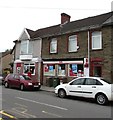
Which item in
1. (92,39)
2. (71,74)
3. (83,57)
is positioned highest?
(92,39)

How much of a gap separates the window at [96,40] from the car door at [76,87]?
23.5 feet

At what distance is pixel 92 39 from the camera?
2072 centimetres

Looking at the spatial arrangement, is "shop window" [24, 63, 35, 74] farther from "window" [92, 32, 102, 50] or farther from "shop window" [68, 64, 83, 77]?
"window" [92, 32, 102, 50]

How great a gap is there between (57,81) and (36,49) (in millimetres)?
5911

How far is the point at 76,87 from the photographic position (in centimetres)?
1375

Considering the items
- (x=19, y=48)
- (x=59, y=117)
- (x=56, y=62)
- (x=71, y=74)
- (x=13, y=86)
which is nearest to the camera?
(x=59, y=117)

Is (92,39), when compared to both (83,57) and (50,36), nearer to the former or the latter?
(83,57)

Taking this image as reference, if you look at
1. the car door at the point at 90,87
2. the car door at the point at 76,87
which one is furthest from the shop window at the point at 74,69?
the car door at the point at 90,87

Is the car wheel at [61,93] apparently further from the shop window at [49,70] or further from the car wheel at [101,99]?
the shop window at [49,70]

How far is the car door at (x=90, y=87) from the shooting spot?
41.8ft

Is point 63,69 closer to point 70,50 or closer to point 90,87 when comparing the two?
point 70,50

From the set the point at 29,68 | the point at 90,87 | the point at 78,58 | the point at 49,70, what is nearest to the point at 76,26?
the point at 78,58

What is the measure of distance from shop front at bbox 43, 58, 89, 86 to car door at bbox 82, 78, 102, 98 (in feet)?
23.5

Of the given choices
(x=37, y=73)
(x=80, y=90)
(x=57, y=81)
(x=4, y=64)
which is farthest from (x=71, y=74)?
(x=4, y=64)
